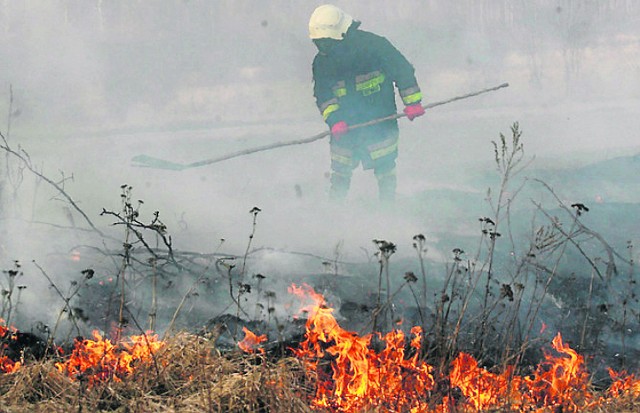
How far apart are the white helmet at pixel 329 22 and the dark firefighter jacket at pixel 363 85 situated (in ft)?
0.46

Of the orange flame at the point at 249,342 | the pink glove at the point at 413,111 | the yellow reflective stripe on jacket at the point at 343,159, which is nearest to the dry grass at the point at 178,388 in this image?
the orange flame at the point at 249,342

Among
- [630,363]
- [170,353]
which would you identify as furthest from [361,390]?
[630,363]

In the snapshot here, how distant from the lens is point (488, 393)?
3.81 metres

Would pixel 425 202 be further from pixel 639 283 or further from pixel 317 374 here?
pixel 317 374

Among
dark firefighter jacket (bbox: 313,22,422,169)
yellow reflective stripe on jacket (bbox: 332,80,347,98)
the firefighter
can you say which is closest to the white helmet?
the firefighter

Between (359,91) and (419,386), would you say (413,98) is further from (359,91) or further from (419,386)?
(419,386)

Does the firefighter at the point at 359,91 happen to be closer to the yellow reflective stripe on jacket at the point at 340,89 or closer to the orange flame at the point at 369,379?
the yellow reflective stripe on jacket at the point at 340,89

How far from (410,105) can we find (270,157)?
883 cm

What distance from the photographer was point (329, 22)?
309 inches

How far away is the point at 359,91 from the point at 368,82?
0.15 meters

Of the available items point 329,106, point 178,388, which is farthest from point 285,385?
point 329,106

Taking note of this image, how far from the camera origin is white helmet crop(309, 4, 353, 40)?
25.7ft

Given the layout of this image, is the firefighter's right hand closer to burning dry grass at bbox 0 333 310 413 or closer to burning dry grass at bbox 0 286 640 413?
burning dry grass at bbox 0 286 640 413

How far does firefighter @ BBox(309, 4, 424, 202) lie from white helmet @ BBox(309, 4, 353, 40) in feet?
0.04
